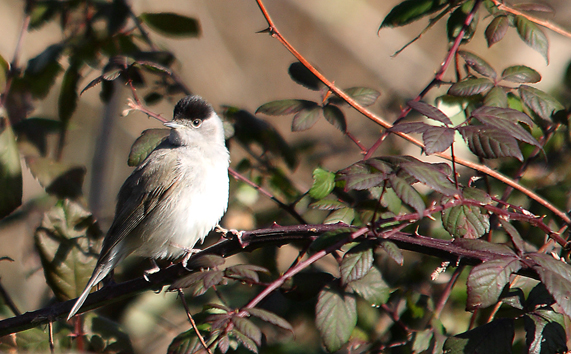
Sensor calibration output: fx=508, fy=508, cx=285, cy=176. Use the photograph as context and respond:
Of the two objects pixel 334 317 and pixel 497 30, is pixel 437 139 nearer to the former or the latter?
pixel 334 317

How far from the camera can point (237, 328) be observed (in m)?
1.32

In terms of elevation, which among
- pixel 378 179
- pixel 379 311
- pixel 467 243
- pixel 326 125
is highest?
pixel 378 179

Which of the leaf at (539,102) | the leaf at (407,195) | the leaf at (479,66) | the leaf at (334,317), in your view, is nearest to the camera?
the leaf at (407,195)

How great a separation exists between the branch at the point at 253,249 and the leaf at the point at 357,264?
0.18ft

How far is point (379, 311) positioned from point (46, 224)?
1.46 metres

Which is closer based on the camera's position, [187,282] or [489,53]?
[187,282]

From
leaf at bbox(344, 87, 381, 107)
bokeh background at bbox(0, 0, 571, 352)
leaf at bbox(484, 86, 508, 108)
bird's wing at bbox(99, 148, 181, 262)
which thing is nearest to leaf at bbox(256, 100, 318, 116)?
leaf at bbox(344, 87, 381, 107)

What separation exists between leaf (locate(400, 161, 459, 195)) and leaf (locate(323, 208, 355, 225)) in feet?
1.83

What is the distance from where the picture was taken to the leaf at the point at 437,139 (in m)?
1.26

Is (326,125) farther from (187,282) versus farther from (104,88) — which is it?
(187,282)

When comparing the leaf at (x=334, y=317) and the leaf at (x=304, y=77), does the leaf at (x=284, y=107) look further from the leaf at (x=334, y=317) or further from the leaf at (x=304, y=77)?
the leaf at (x=334, y=317)

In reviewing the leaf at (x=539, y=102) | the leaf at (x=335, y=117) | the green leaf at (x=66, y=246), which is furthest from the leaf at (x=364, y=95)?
the green leaf at (x=66, y=246)

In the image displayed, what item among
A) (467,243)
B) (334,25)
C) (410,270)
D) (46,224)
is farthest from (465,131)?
(334,25)

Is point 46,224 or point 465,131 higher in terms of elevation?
point 465,131
